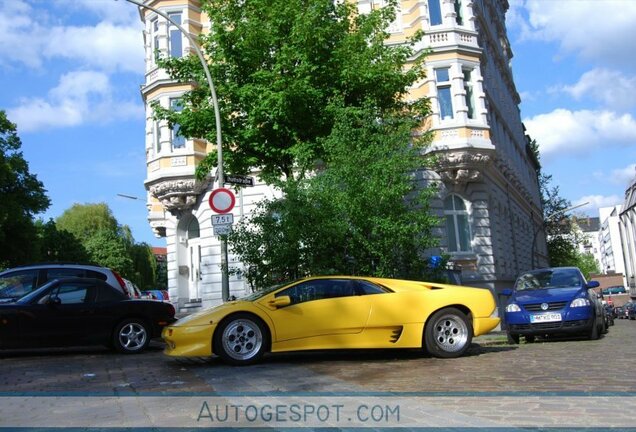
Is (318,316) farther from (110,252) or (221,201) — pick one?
(110,252)

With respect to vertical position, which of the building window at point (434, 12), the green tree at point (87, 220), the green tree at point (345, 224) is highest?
the building window at point (434, 12)

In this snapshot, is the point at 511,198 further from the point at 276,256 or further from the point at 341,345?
the point at 341,345

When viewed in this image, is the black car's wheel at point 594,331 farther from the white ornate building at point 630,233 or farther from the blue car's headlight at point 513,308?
the white ornate building at point 630,233

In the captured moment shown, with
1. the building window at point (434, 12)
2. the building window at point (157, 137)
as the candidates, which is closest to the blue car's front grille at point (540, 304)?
the building window at point (434, 12)

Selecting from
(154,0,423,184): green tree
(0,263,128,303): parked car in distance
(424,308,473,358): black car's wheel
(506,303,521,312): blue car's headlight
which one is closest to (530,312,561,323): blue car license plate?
(506,303,521,312): blue car's headlight

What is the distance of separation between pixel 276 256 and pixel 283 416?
768 cm

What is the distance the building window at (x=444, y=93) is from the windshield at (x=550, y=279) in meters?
13.0

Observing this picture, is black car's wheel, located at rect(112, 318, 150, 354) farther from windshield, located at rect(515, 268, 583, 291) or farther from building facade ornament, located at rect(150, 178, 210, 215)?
building facade ornament, located at rect(150, 178, 210, 215)

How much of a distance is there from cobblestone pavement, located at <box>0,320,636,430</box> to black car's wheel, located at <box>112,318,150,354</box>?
1.29 feet

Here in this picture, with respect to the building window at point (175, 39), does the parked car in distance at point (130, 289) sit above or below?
below

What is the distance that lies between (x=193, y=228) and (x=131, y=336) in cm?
1781

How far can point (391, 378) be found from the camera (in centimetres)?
745

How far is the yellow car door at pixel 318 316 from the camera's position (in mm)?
9016

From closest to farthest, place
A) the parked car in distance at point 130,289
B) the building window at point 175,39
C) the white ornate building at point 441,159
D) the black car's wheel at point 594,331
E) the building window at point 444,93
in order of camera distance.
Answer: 1. the black car's wheel at point 594,331
2. the parked car in distance at point 130,289
3. the white ornate building at point 441,159
4. the building window at point 444,93
5. the building window at point 175,39
